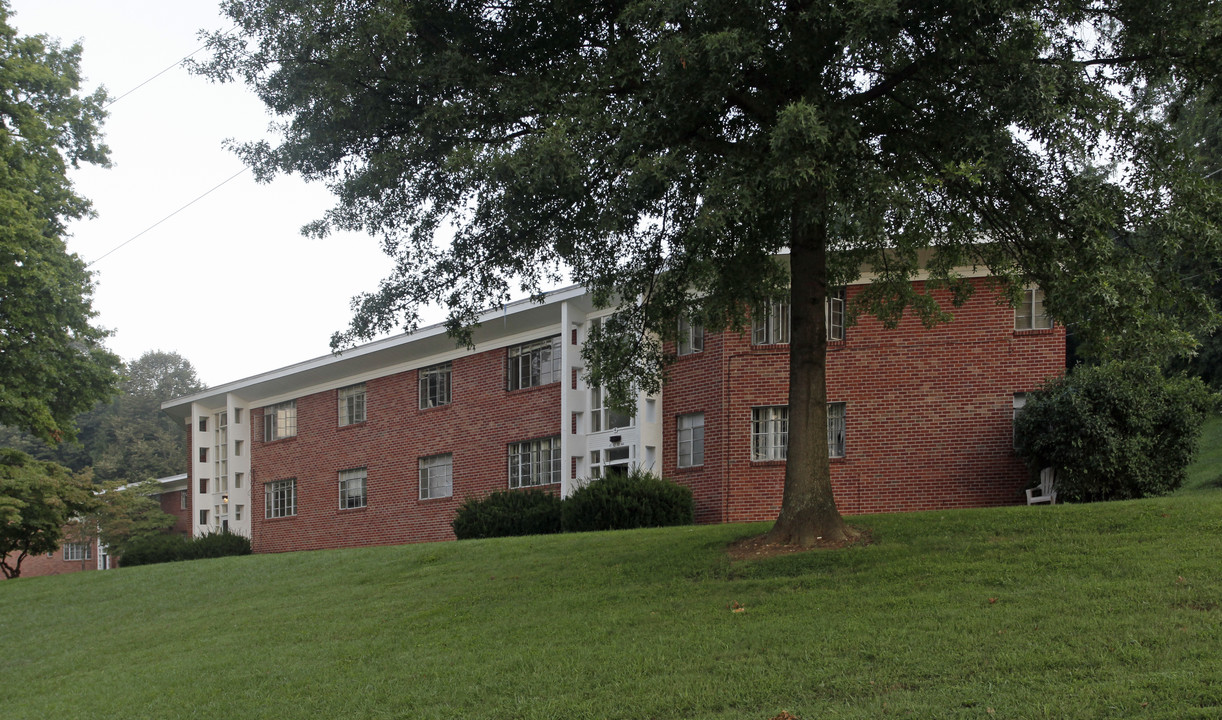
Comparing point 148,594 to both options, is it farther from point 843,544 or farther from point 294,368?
point 294,368

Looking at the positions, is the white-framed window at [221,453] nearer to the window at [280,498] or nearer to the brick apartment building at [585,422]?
the brick apartment building at [585,422]

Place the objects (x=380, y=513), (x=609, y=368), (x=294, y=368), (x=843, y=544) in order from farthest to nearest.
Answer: (x=294, y=368)
(x=380, y=513)
(x=609, y=368)
(x=843, y=544)

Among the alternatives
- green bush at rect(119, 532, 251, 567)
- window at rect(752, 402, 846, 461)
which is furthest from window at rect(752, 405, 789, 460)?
green bush at rect(119, 532, 251, 567)

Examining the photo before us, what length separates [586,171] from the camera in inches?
471

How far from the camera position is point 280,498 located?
39969 mm

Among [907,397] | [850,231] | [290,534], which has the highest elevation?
[850,231]

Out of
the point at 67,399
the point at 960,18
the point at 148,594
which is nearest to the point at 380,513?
the point at 67,399

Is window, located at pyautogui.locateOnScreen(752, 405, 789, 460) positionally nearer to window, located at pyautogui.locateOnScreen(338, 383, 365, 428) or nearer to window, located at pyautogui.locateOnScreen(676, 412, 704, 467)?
window, located at pyautogui.locateOnScreen(676, 412, 704, 467)

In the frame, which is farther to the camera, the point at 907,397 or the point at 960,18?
the point at 907,397

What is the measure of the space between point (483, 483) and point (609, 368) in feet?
56.9

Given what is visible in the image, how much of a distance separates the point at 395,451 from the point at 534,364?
22.7ft

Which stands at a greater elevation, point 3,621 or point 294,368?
point 294,368

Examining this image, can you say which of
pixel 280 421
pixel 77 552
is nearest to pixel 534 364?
pixel 280 421

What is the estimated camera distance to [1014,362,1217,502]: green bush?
2083 cm
